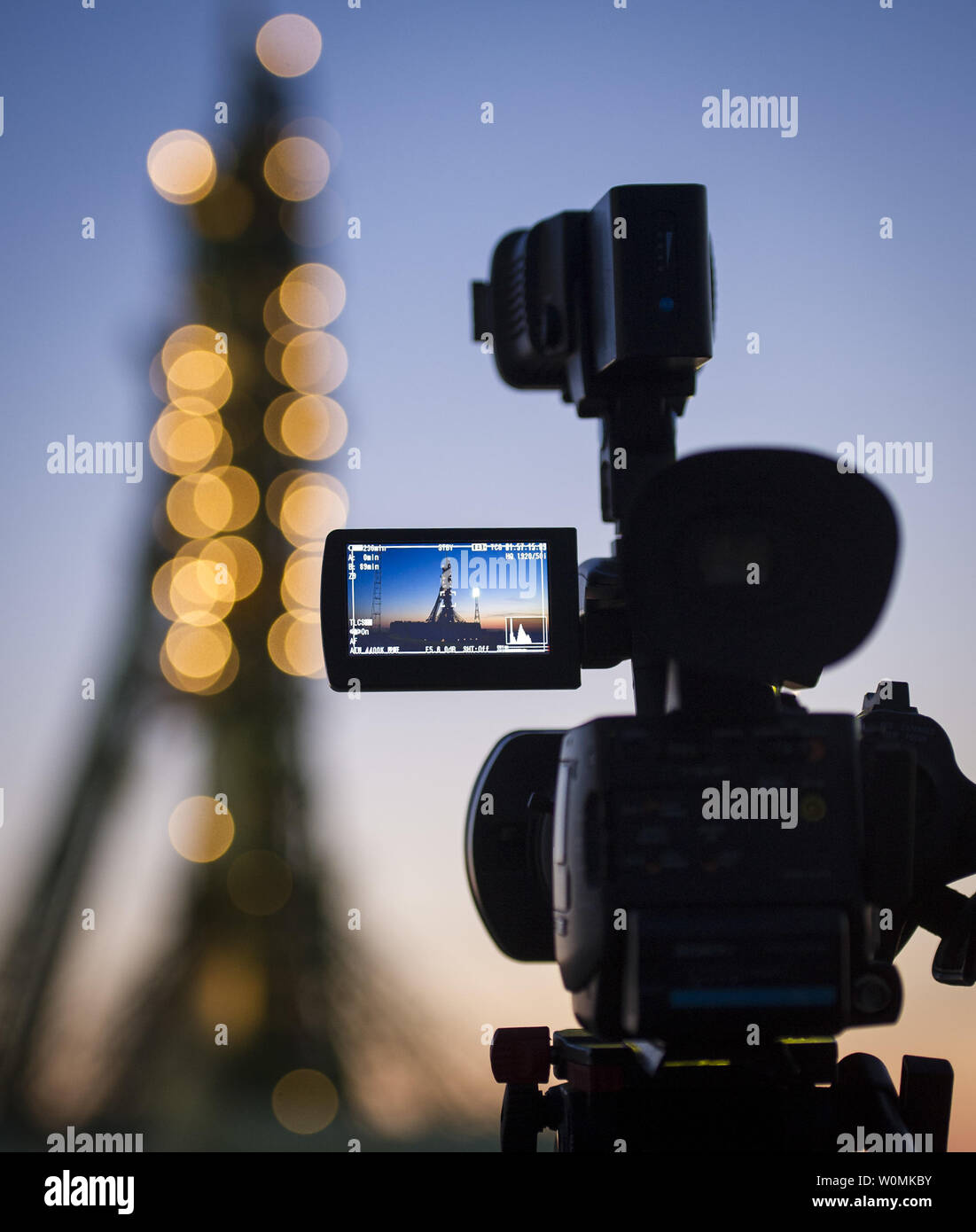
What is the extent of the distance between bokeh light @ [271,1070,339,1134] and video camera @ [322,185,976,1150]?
34.5ft

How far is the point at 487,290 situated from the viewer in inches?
92.7

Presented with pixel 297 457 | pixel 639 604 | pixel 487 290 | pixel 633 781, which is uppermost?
pixel 297 457

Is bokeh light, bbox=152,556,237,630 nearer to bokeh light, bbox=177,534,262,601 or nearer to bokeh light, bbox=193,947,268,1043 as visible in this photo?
bokeh light, bbox=177,534,262,601

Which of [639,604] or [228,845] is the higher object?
[639,604]

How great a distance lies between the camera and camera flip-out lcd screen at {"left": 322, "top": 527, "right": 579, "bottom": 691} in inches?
78.5

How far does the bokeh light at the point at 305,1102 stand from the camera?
1195cm

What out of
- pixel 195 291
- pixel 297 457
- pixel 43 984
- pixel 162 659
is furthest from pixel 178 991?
pixel 195 291

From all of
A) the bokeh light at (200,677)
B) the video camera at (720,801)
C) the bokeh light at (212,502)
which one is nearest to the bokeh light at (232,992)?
the bokeh light at (200,677)

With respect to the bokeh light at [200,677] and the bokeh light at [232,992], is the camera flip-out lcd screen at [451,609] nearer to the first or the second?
the bokeh light at [200,677]

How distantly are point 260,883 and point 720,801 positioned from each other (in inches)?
495

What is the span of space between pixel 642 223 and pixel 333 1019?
1298cm

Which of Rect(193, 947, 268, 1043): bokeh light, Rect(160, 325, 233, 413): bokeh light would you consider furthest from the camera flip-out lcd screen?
Rect(193, 947, 268, 1043): bokeh light

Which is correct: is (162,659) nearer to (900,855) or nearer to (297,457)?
(297,457)

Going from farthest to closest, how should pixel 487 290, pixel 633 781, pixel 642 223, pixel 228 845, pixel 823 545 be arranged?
pixel 228 845
pixel 487 290
pixel 642 223
pixel 823 545
pixel 633 781
